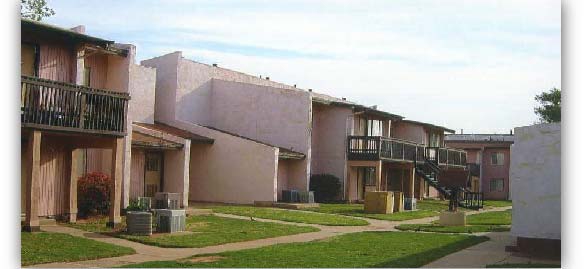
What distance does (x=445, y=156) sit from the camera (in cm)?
4759

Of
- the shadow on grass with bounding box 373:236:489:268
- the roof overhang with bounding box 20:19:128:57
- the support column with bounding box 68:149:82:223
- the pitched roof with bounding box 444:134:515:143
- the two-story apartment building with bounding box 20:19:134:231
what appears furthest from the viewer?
the pitched roof with bounding box 444:134:515:143

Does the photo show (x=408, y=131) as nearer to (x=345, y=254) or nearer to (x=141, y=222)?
(x=141, y=222)

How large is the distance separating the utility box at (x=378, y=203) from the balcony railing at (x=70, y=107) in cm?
1333

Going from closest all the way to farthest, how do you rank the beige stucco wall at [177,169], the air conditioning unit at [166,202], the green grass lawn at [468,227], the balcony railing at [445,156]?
the air conditioning unit at [166,202], the green grass lawn at [468,227], the beige stucco wall at [177,169], the balcony railing at [445,156]

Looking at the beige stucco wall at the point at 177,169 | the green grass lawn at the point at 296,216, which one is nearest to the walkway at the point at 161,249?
the green grass lawn at the point at 296,216

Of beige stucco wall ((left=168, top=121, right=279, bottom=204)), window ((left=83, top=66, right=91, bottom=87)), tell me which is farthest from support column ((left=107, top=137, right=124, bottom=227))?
beige stucco wall ((left=168, top=121, right=279, bottom=204))

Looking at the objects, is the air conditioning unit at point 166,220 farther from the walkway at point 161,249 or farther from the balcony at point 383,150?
the balcony at point 383,150

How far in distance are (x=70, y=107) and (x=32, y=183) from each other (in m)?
2.34

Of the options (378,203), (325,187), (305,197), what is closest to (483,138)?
(325,187)

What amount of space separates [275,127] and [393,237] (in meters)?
17.5

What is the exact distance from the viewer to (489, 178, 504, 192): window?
2527 inches

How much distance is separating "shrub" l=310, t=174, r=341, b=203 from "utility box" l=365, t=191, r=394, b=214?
6656 millimetres

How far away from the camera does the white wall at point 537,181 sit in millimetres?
15773

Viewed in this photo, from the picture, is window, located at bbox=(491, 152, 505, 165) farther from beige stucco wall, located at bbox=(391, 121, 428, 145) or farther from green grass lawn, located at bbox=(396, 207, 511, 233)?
green grass lawn, located at bbox=(396, 207, 511, 233)
